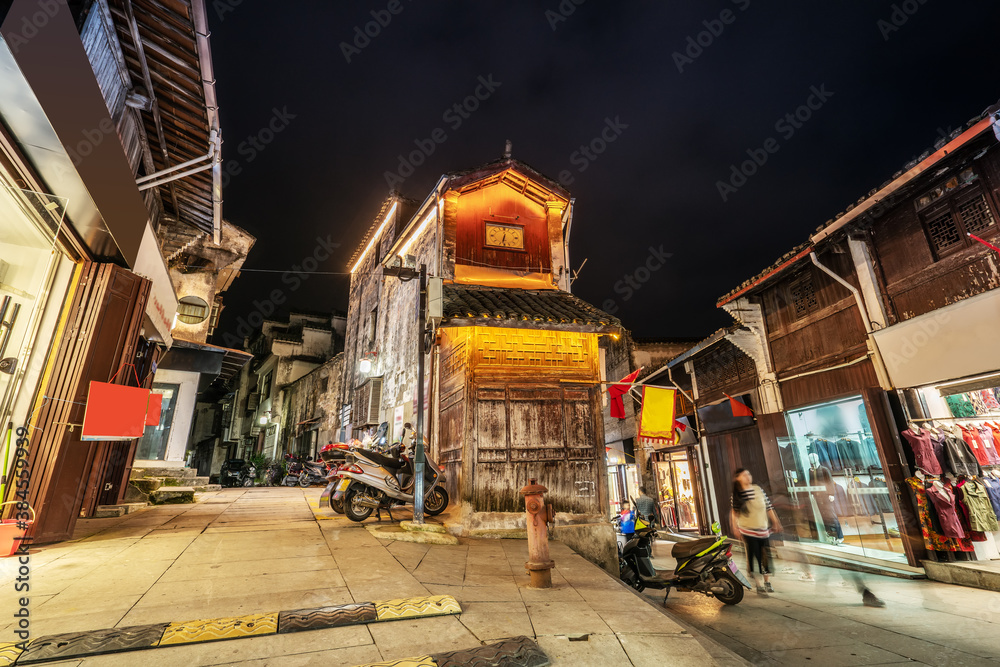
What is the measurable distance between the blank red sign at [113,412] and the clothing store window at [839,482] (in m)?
12.7

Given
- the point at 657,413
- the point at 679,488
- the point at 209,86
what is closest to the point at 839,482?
the point at 657,413

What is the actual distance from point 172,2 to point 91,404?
492 centimetres

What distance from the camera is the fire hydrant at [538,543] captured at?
187 inches

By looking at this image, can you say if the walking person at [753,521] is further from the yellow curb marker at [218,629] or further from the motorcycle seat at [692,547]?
the yellow curb marker at [218,629]

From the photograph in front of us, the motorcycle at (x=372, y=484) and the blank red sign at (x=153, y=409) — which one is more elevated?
the blank red sign at (x=153, y=409)

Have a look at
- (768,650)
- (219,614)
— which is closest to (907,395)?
(768,650)

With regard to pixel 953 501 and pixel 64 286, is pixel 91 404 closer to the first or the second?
pixel 64 286

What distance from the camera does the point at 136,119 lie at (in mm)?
6770

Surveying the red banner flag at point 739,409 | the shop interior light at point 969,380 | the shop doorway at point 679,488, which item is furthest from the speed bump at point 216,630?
the shop doorway at point 679,488

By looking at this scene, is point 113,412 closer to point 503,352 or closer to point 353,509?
point 353,509

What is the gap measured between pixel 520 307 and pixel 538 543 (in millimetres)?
5837

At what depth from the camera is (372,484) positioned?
26.6 feet

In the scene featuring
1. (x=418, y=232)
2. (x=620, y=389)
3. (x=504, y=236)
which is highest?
(x=418, y=232)

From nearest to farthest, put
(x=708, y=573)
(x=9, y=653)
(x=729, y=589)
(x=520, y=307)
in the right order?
(x=9, y=653), (x=729, y=589), (x=708, y=573), (x=520, y=307)
